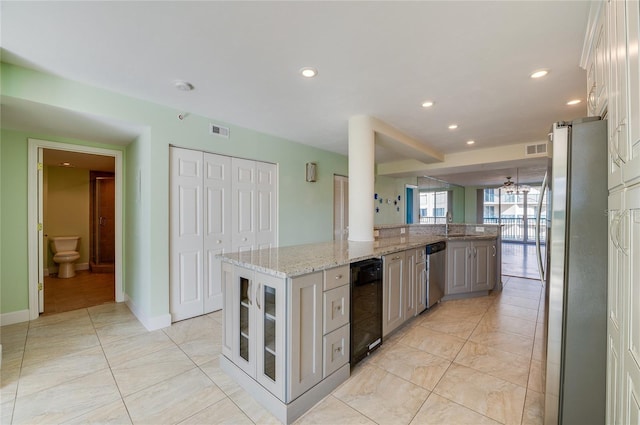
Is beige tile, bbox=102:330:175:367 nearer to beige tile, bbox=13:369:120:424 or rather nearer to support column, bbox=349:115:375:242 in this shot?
beige tile, bbox=13:369:120:424

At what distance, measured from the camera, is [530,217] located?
770cm

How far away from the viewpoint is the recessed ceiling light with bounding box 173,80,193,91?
95.3 inches

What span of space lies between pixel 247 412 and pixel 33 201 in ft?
11.6

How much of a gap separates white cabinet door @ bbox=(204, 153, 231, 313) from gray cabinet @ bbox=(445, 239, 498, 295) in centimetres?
316

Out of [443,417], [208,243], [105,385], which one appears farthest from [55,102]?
[443,417]

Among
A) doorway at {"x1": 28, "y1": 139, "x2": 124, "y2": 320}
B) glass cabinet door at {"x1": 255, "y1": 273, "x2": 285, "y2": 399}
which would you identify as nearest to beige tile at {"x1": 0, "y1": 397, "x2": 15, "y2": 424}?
glass cabinet door at {"x1": 255, "y1": 273, "x2": 285, "y2": 399}

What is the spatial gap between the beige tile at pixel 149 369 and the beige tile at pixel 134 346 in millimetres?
76

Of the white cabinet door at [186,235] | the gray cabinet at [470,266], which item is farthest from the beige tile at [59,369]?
the gray cabinet at [470,266]

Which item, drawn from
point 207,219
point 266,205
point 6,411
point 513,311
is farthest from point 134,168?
point 513,311

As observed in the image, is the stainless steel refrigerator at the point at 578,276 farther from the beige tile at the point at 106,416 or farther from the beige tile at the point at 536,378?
the beige tile at the point at 106,416

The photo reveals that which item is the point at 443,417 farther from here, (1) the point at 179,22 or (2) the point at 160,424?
(1) the point at 179,22

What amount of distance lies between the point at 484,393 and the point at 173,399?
7.02ft

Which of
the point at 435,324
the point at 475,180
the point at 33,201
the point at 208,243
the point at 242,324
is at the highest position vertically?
the point at 475,180

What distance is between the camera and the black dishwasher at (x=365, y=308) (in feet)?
6.86
